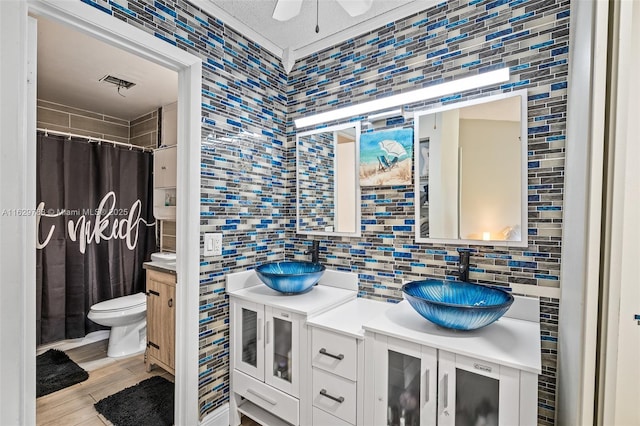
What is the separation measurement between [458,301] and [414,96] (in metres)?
1.11

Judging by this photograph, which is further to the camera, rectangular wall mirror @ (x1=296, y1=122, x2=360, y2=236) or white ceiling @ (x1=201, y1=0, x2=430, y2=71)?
rectangular wall mirror @ (x1=296, y1=122, x2=360, y2=236)

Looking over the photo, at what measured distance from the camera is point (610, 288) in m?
0.74

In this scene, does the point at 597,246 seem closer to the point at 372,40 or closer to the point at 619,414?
the point at 619,414

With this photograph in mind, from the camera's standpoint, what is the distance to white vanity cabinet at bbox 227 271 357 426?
1489 mm

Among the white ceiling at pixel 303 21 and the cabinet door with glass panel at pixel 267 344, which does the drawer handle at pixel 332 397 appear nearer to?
the cabinet door with glass panel at pixel 267 344

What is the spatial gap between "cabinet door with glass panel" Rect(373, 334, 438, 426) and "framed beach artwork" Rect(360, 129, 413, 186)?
89 cm

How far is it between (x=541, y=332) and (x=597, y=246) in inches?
30.8

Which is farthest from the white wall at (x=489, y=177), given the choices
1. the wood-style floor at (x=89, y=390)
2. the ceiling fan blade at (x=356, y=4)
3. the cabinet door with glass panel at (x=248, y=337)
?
the wood-style floor at (x=89, y=390)

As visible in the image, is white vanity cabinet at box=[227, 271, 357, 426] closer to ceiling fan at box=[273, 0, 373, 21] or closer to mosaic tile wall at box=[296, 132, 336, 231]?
mosaic tile wall at box=[296, 132, 336, 231]

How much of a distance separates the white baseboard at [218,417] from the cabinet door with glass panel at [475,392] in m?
1.27

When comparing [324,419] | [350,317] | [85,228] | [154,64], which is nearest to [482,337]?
[350,317]

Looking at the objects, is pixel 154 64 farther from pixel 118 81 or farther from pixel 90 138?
pixel 90 138

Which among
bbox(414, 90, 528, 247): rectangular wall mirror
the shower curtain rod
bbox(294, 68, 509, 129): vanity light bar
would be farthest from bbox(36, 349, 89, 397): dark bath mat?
bbox(414, 90, 528, 247): rectangular wall mirror

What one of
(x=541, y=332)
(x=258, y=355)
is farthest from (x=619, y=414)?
(x=258, y=355)
